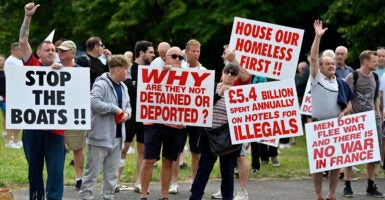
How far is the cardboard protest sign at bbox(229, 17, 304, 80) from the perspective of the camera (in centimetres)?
1190

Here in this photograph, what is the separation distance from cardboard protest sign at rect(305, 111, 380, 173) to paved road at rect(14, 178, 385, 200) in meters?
1.32

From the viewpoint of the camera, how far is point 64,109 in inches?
367

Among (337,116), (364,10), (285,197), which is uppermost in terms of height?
(364,10)

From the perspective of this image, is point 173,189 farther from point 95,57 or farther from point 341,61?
point 341,61

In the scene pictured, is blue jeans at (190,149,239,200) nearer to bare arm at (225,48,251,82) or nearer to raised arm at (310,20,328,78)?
bare arm at (225,48,251,82)

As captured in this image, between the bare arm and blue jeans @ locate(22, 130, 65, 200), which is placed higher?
the bare arm

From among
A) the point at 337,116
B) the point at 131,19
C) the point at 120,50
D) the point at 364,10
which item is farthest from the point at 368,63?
the point at 120,50

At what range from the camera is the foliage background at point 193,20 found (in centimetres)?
2130

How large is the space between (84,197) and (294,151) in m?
9.38

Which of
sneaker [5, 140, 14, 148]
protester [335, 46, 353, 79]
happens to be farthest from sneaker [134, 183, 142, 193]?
sneaker [5, 140, 14, 148]

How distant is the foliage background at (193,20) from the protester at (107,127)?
11609 mm

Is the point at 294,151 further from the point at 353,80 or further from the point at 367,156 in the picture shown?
the point at 367,156

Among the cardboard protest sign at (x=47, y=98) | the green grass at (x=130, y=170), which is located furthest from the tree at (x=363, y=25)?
the cardboard protest sign at (x=47, y=98)

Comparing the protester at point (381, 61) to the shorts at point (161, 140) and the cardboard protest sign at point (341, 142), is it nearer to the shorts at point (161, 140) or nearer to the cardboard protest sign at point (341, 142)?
the cardboard protest sign at point (341, 142)
